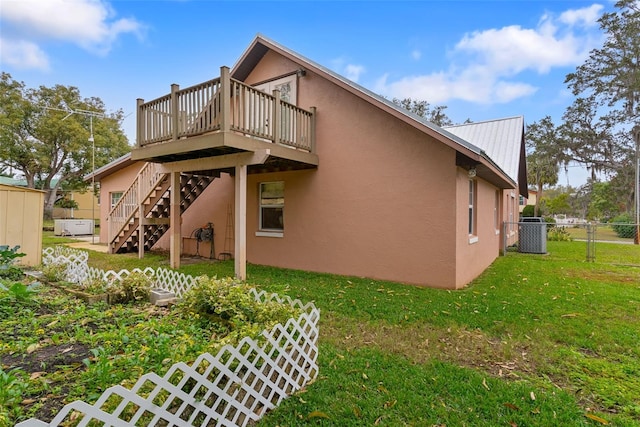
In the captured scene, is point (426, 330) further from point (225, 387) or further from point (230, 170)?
A: point (230, 170)

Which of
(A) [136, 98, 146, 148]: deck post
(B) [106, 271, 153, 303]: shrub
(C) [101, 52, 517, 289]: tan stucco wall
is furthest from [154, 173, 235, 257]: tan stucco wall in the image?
(B) [106, 271, 153, 303]: shrub

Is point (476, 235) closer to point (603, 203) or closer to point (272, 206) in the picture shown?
point (272, 206)

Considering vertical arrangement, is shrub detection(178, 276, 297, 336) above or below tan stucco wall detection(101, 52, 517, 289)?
below

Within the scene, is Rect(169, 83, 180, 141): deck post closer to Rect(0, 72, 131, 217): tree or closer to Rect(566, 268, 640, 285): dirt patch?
Rect(566, 268, 640, 285): dirt patch

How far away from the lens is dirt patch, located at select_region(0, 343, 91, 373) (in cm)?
272

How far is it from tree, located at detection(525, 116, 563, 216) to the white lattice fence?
2995 centimetres

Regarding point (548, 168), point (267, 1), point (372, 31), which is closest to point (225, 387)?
point (267, 1)

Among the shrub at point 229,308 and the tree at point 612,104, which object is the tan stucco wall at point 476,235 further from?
the tree at point 612,104

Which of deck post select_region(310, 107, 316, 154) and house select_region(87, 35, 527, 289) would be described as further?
deck post select_region(310, 107, 316, 154)

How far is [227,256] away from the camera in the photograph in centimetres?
1091

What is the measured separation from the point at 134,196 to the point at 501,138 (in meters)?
14.9

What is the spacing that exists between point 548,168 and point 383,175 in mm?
30320

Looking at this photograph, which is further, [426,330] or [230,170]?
[230,170]

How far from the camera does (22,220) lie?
735cm
